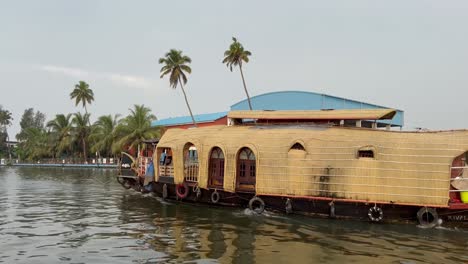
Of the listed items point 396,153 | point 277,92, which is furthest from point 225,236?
point 277,92

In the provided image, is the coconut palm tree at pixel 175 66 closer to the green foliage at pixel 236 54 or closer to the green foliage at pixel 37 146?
the green foliage at pixel 236 54

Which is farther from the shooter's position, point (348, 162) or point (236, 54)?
point (236, 54)

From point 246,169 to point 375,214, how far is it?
4500 millimetres

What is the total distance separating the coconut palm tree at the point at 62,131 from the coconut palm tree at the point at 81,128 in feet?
3.48

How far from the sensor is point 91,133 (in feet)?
191

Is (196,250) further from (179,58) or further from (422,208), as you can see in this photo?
(179,58)

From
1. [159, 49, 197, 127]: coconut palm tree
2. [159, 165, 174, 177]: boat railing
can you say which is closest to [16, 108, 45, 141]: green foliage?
[159, 49, 197, 127]: coconut palm tree

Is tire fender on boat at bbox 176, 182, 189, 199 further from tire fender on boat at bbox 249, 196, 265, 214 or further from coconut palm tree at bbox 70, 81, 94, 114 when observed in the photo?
coconut palm tree at bbox 70, 81, 94, 114

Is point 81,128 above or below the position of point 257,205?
above

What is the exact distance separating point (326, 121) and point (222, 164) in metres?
4.00

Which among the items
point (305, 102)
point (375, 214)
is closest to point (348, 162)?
point (375, 214)

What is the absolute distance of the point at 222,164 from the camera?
15.4 metres

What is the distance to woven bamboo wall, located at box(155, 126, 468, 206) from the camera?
12078mm

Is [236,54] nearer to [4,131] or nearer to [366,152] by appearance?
[366,152]
